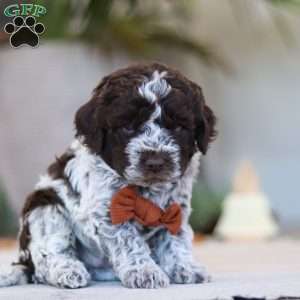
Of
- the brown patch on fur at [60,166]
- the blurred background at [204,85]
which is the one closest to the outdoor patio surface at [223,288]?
the brown patch on fur at [60,166]

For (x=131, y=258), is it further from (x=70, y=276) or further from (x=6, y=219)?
(x=6, y=219)

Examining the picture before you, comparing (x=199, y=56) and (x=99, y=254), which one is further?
(x=199, y=56)

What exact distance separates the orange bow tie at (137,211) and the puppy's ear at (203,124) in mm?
393

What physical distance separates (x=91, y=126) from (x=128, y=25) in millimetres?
6103

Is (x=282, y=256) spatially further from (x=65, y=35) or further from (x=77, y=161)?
(x=65, y=35)

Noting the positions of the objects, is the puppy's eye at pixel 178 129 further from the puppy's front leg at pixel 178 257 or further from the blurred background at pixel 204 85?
the blurred background at pixel 204 85

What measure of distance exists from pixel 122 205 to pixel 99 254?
0.44 meters

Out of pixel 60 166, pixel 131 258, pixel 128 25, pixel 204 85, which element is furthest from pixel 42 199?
pixel 204 85

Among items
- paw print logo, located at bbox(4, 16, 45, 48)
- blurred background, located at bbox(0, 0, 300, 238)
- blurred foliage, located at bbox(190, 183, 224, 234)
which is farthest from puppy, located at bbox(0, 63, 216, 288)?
blurred foliage, located at bbox(190, 183, 224, 234)

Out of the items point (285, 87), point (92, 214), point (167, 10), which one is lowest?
point (92, 214)

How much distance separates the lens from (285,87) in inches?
491

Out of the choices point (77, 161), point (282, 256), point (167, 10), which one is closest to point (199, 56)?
point (167, 10)

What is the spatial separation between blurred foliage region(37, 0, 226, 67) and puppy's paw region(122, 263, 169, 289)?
5.08 m

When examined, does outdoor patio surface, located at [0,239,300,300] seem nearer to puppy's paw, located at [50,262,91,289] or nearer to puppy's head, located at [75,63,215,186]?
puppy's paw, located at [50,262,91,289]
